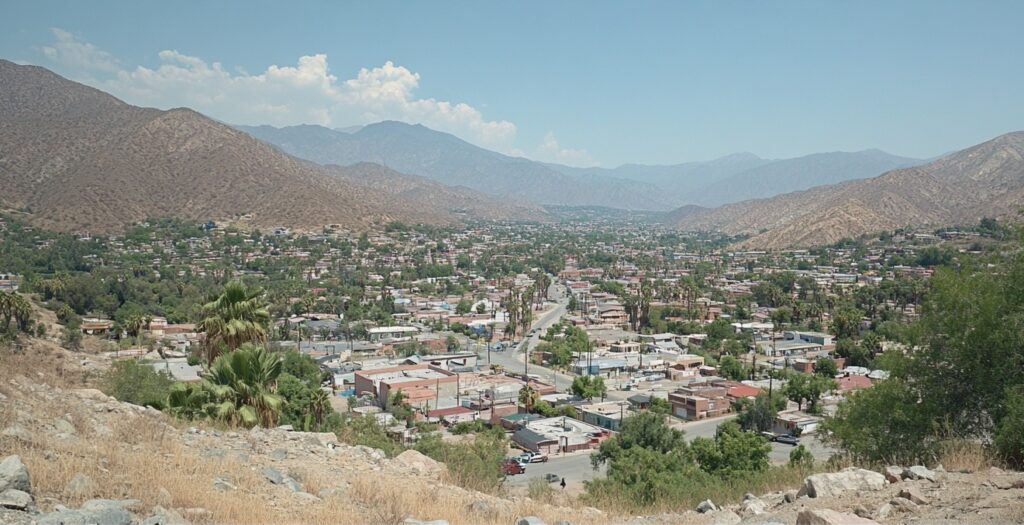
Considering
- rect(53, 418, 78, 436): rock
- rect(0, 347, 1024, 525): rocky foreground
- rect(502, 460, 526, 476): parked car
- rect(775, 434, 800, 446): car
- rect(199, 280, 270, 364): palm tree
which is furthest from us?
rect(775, 434, 800, 446): car

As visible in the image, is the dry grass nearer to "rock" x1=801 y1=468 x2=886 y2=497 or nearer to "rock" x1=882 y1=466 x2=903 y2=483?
"rock" x1=882 y1=466 x2=903 y2=483

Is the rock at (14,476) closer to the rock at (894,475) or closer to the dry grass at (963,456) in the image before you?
the rock at (894,475)

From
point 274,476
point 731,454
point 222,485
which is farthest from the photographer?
point 731,454

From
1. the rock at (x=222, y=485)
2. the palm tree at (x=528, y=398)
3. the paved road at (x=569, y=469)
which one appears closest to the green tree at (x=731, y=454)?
the paved road at (x=569, y=469)

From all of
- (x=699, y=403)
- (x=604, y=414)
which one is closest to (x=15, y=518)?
(x=604, y=414)

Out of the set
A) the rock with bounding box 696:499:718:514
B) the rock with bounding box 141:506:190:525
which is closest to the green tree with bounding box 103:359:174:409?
the rock with bounding box 141:506:190:525

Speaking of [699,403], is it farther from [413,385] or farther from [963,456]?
[963,456]
